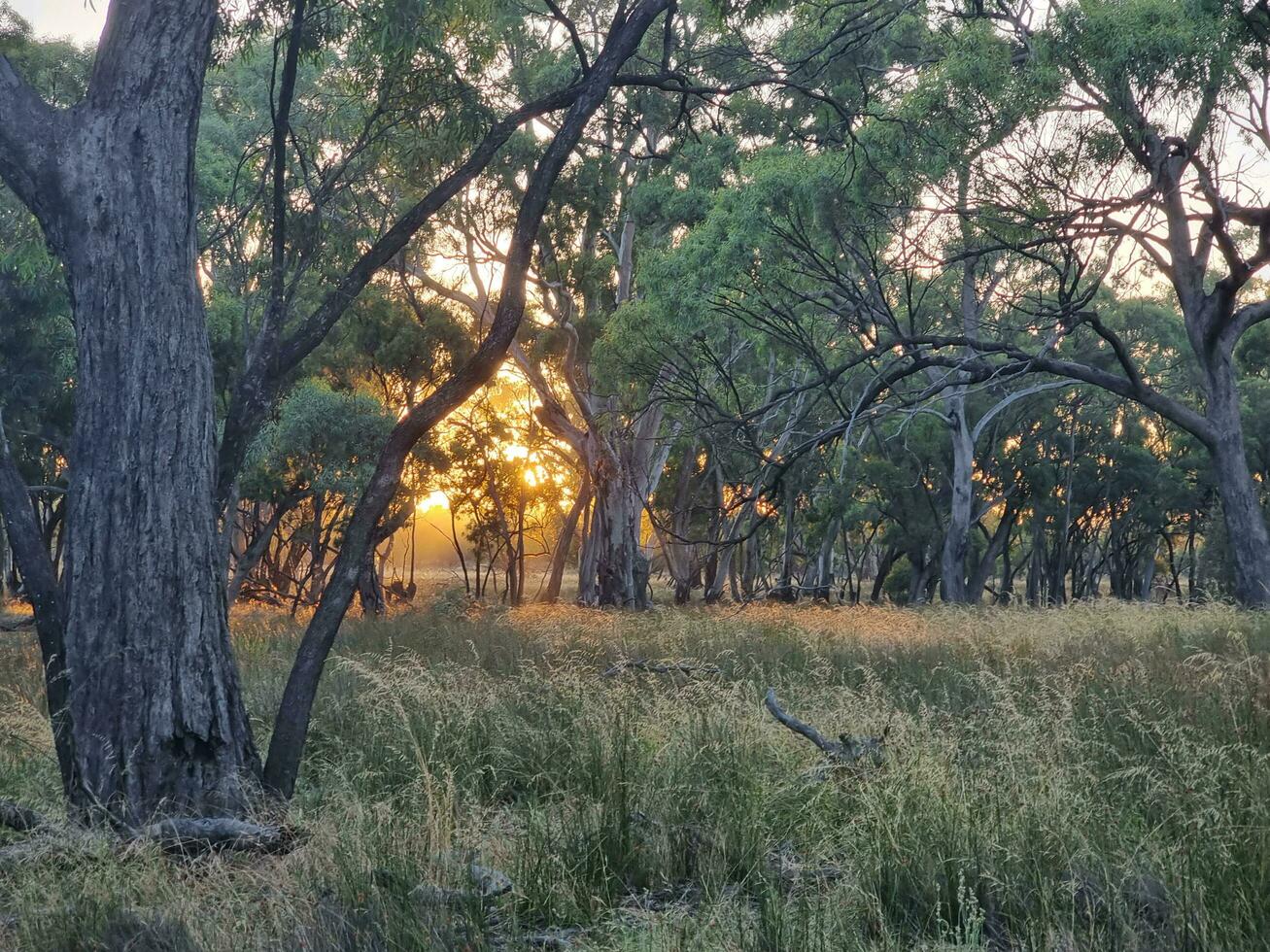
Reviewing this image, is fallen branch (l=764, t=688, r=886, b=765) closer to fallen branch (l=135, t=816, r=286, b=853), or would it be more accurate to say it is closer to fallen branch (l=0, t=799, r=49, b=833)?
fallen branch (l=135, t=816, r=286, b=853)

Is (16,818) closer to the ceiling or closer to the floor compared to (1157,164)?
closer to the floor

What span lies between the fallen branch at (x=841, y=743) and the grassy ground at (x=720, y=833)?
90 mm

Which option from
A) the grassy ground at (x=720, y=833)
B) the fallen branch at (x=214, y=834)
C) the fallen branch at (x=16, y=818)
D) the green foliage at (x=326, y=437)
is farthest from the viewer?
the green foliage at (x=326, y=437)

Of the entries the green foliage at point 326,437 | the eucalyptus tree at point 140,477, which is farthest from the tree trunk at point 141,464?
the green foliage at point 326,437

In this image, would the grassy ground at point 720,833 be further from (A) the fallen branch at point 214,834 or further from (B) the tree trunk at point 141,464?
(B) the tree trunk at point 141,464

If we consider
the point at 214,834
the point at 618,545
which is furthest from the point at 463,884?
the point at 618,545

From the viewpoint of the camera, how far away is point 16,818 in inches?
199

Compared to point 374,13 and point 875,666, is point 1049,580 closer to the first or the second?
point 875,666

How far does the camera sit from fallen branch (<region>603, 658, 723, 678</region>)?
345 inches

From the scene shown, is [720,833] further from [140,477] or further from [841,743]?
[140,477]

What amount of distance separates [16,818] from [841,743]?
151 inches

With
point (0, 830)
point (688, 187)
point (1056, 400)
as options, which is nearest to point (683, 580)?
point (688, 187)

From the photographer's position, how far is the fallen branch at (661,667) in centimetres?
876

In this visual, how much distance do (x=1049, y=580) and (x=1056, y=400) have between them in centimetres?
967
